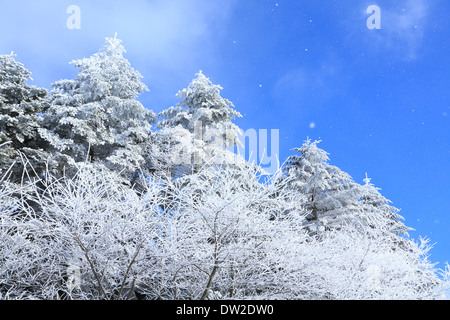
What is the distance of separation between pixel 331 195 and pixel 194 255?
12.9 metres

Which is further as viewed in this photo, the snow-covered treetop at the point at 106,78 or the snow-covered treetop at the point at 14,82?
the snow-covered treetop at the point at 106,78

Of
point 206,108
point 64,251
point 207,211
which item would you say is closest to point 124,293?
point 64,251

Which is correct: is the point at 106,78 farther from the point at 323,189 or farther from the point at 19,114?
the point at 323,189

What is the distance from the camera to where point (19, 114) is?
41.1 ft

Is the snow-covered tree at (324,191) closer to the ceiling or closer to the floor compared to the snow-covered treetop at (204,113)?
closer to the floor

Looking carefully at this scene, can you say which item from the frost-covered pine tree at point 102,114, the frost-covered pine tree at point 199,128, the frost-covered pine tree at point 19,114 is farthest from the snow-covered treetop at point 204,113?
the frost-covered pine tree at point 19,114

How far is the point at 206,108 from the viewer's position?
1528 cm

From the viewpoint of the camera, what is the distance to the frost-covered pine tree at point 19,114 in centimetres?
1171

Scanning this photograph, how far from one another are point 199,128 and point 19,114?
717 cm

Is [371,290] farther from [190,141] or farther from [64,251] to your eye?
→ [190,141]

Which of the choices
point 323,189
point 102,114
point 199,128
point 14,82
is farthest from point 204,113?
point 14,82

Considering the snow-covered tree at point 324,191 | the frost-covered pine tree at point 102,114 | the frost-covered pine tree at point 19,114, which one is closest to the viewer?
the frost-covered pine tree at point 19,114

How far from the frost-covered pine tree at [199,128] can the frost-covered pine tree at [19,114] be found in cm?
488

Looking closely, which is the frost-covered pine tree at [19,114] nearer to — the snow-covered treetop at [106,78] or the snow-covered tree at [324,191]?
the snow-covered treetop at [106,78]
